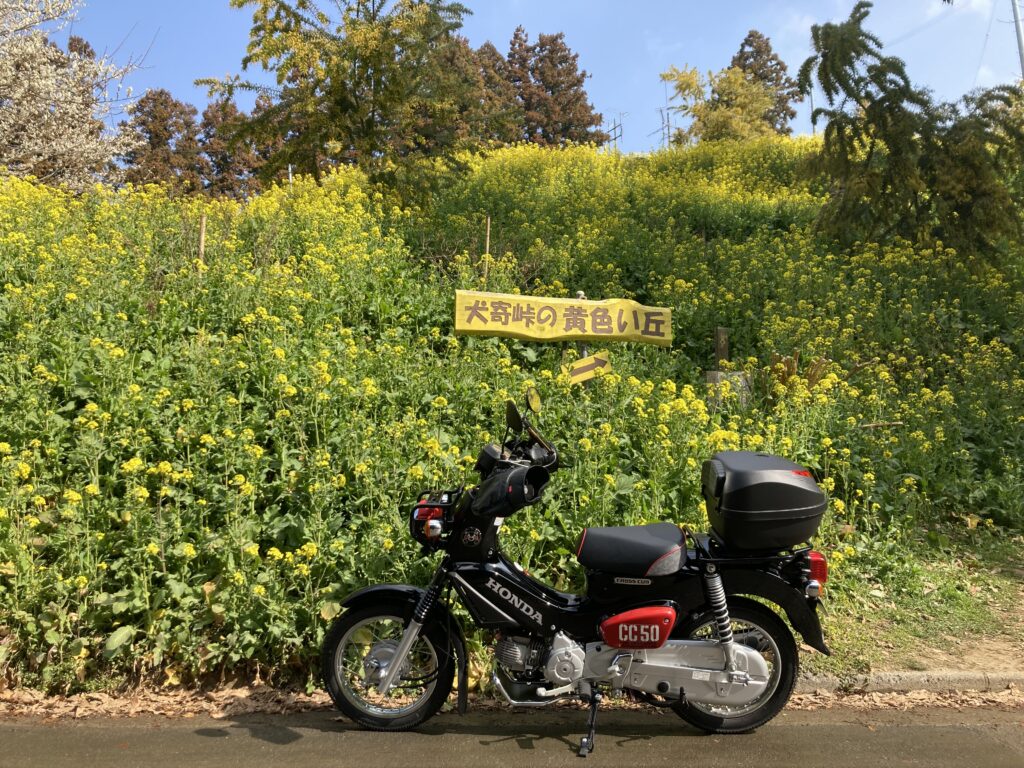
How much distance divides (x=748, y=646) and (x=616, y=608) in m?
0.61

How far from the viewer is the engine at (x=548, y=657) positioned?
3246mm

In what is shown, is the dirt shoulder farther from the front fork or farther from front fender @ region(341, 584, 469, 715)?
the front fork

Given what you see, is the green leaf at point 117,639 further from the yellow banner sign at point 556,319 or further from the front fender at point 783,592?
the yellow banner sign at point 556,319

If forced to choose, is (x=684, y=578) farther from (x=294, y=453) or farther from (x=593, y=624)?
(x=294, y=453)

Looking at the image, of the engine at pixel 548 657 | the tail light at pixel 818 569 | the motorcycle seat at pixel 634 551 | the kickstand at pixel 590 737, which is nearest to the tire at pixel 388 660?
the engine at pixel 548 657

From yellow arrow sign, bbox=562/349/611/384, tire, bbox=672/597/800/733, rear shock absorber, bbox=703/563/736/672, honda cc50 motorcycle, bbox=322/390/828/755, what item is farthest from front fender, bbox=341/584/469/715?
yellow arrow sign, bbox=562/349/611/384

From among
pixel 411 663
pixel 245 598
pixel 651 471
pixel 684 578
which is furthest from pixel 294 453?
pixel 684 578

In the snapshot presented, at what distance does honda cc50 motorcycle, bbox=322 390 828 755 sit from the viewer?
3.20 m

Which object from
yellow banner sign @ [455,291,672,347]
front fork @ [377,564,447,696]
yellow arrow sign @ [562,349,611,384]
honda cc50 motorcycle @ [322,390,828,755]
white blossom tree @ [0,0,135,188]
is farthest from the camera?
white blossom tree @ [0,0,135,188]

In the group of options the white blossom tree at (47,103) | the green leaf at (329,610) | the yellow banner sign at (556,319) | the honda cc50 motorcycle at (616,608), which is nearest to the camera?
the honda cc50 motorcycle at (616,608)

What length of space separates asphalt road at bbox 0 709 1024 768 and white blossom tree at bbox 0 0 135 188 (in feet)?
44.0

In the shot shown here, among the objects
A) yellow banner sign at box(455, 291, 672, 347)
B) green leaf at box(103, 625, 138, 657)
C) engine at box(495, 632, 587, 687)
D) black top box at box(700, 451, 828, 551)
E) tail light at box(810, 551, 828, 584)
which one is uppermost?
yellow banner sign at box(455, 291, 672, 347)

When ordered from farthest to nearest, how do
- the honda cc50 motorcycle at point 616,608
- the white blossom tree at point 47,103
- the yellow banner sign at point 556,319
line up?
the white blossom tree at point 47,103 → the yellow banner sign at point 556,319 → the honda cc50 motorcycle at point 616,608

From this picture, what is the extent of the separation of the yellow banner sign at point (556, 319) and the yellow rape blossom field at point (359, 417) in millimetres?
371
